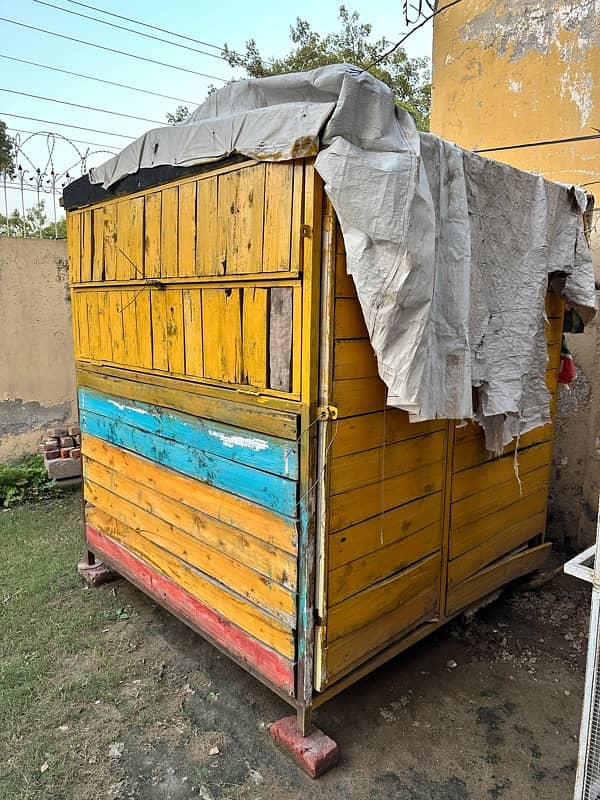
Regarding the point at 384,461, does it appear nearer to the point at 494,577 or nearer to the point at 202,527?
the point at 202,527

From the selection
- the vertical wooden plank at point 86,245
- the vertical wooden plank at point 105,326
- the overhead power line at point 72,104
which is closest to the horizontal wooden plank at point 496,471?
the vertical wooden plank at point 105,326

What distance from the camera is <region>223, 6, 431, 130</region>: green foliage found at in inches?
563

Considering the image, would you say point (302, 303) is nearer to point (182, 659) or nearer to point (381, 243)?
point (381, 243)

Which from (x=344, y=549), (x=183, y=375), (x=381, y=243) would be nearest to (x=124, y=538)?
(x=183, y=375)

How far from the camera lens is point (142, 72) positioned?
530 inches

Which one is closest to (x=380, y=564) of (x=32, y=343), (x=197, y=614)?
(x=197, y=614)

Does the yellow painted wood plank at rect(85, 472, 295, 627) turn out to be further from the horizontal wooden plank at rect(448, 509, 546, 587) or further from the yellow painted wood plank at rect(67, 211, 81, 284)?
the yellow painted wood plank at rect(67, 211, 81, 284)

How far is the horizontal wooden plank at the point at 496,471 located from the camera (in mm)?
2447

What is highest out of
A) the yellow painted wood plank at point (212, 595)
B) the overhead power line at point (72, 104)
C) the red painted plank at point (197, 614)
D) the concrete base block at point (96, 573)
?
the overhead power line at point (72, 104)

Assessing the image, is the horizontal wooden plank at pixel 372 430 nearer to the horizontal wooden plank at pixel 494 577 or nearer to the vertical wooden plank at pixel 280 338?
the vertical wooden plank at pixel 280 338

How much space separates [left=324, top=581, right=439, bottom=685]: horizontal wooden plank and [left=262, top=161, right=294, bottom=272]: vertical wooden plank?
1.34 meters

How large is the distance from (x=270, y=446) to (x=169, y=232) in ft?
A: 3.30

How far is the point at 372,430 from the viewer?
6.41ft

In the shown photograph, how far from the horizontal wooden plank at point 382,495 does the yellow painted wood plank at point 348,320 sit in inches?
21.4
